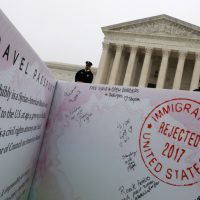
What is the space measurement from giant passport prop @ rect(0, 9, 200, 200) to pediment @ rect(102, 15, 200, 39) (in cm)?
3764

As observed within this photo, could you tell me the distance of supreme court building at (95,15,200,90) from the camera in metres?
38.7

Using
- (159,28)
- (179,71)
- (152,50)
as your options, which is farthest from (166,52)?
(159,28)

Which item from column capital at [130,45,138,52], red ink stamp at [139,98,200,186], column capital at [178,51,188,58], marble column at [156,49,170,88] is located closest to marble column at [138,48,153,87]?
column capital at [130,45,138,52]

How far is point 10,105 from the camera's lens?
8.49 feet

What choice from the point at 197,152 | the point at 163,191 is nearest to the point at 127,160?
the point at 163,191

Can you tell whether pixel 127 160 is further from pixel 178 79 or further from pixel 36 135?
pixel 178 79

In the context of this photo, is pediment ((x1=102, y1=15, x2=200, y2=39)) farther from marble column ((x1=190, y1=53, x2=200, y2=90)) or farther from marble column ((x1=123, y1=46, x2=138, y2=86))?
marble column ((x1=190, y1=53, x2=200, y2=90))

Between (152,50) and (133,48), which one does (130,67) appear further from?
(152,50)

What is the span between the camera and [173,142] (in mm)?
3115

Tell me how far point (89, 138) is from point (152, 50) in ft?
123

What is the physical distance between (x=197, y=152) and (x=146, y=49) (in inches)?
1489

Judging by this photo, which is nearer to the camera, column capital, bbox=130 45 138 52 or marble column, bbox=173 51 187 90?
marble column, bbox=173 51 187 90

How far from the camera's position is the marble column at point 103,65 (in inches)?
Result: 1561

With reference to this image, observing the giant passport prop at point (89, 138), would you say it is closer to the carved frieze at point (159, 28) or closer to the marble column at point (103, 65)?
the marble column at point (103, 65)
